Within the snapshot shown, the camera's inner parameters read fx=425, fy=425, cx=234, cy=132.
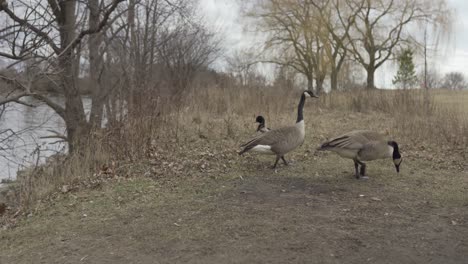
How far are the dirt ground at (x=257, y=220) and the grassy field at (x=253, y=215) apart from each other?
11mm

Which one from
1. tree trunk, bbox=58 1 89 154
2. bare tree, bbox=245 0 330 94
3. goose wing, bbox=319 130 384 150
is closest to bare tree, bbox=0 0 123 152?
tree trunk, bbox=58 1 89 154

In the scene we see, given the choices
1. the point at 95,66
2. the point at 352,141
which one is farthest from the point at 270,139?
the point at 95,66

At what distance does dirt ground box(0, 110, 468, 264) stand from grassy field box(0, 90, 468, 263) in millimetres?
11

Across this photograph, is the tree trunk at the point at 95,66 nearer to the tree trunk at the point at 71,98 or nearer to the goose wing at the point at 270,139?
the tree trunk at the point at 71,98

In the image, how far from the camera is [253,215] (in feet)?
14.6

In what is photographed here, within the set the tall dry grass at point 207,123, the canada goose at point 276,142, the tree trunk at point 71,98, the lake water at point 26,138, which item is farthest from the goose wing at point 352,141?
the tree trunk at point 71,98

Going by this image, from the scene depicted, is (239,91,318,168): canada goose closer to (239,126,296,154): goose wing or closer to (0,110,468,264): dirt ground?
(239,126,296,154): goose wing

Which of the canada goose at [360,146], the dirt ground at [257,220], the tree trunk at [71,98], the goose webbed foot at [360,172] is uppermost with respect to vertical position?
the tree trunk at [71,98]

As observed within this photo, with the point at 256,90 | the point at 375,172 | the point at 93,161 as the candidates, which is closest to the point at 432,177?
the point at 375,172

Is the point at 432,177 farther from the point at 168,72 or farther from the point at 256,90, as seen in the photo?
the point at 168,72

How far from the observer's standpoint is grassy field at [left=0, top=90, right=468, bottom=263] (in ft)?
11.9

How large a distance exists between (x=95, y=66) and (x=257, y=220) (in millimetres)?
9993

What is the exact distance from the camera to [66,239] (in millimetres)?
4109

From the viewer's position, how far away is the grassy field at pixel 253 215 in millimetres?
3613
